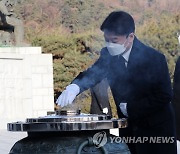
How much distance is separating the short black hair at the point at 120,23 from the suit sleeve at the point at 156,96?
9.6 inches

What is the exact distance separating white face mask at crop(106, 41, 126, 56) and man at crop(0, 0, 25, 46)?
776cm

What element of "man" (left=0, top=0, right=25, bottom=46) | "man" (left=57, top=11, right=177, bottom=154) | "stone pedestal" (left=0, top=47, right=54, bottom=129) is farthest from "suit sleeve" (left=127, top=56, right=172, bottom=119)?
Result: "man" (left=0, top=0, right=25, bottom=46)

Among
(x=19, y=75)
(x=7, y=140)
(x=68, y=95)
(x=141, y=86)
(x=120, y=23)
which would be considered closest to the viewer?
(x=68, y=95)

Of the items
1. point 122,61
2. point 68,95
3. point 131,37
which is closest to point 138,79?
point 122,61

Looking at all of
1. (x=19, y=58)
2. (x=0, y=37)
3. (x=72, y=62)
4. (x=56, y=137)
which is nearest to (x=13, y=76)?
(x=19, y=58)

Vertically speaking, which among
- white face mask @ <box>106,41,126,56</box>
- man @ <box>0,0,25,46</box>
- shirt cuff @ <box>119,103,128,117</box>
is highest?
man @ <box>0,0,25,46</box>

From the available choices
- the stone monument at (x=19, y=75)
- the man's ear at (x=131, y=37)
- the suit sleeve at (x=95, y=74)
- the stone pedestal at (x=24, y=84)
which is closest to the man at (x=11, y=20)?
the stone monument at (x=19, y=75)

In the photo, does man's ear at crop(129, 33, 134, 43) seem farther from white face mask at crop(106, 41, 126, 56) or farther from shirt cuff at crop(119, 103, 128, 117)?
shirt cuff at crop(119, 103, 128, 117)

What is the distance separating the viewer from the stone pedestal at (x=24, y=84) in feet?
32.2

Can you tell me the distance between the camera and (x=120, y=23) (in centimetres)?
302

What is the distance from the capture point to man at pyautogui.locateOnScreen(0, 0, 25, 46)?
10609 mm

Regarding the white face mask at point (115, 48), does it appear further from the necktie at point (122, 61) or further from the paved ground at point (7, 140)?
the paved ground at point (7, 140)

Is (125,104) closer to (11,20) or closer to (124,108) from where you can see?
(124,108)

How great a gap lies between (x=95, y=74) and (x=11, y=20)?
25.6 feet
